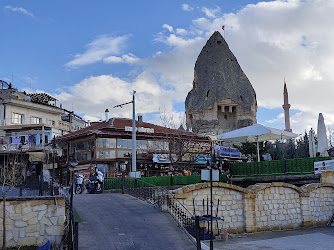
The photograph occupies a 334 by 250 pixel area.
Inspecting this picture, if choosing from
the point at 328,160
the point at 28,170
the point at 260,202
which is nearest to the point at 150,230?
the point at 260,202

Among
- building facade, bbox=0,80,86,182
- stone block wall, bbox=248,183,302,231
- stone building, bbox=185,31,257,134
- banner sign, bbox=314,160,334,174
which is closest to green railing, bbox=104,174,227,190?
banner sign, bbox=314,160,334,174

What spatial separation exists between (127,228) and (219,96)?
65579 mm

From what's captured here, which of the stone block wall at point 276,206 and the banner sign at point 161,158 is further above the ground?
the banner sign at point 161,158

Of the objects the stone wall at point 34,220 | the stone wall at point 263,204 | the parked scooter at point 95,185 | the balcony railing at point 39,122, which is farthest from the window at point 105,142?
the stone wall at point 34,220

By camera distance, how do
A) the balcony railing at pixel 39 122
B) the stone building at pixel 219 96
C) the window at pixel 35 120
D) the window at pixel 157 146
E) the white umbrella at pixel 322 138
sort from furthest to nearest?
the stone building at pixel 219 96 → the window at pixel 35 120 → the balcony railing at pixel 39 122 → the window at pixel 157 146 → the white umbrella at pixel 322 138

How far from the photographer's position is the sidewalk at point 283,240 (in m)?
13.5

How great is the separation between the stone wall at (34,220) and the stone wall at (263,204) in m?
5.75

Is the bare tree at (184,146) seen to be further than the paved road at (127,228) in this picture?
Yes

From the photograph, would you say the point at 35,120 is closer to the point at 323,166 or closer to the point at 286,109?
the point at 323,166

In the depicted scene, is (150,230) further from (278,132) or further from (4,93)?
(4,93)

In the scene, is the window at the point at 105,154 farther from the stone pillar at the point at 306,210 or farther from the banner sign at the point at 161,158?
the stone pillar at the point at 306,210

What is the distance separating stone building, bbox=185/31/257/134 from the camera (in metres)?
76.0

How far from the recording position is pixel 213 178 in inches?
454

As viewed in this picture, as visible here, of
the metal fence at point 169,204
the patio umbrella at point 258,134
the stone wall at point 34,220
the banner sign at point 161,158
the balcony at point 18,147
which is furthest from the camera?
the balcony at point 18,147
